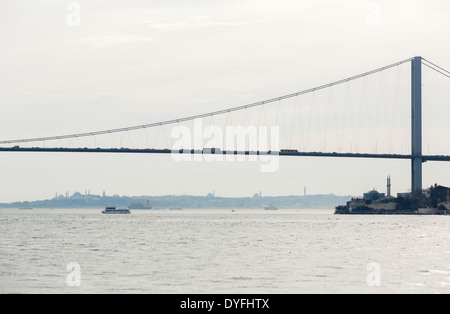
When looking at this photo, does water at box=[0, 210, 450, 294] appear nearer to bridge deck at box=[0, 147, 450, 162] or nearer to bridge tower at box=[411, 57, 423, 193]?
bridge deck at box=[0, 147, 450, 162]

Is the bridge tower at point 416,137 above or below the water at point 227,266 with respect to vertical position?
above

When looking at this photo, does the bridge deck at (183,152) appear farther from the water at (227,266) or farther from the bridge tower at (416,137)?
the water at (227,266)

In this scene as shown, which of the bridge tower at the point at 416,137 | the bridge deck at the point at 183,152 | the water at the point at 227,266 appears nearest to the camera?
the water at the point at 227,266

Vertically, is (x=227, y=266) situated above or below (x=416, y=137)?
below

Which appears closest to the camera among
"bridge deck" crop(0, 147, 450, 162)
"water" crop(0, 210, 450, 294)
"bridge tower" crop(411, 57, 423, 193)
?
"water" crop(0, 210, 450, 294)

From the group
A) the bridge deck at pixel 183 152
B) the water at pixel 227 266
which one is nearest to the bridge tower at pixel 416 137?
the bridge deck at pixel 183 152

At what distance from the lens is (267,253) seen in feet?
129

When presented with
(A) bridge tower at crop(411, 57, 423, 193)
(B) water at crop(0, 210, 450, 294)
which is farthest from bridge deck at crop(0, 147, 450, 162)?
(B) water at crop(0, 210, 450, 294)

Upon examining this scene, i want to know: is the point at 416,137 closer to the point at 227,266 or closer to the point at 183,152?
the point at 183,152

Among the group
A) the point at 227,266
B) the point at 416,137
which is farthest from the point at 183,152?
the point at 227,266
